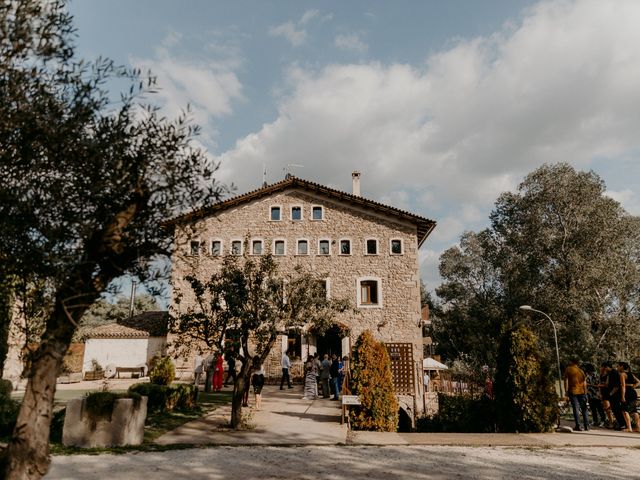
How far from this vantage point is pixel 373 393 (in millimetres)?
11609

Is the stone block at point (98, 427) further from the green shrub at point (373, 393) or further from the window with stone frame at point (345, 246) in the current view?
the window with stone frame at point (345, 246)

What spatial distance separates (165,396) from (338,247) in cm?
1296

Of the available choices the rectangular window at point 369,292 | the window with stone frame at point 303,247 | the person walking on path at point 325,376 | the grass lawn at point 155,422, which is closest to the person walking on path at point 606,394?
the person walking on path at point 325,376

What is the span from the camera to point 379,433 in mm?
11156

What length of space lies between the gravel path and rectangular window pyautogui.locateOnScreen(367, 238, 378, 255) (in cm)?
1523

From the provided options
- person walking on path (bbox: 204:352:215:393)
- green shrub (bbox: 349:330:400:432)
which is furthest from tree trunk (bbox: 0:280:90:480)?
person walking on path (bbox: 204:352:215:393)

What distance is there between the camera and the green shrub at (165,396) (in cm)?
1287

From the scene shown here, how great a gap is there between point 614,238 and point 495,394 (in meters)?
22.2

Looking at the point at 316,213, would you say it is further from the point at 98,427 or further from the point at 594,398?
the point at 98,427

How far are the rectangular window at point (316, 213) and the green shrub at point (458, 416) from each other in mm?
10723

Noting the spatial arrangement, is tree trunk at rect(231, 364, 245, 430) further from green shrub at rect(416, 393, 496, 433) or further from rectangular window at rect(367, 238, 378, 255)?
rectangular window at rect(367, 238, 378, 255)

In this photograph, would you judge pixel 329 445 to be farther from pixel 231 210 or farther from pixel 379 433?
pixel 231 210

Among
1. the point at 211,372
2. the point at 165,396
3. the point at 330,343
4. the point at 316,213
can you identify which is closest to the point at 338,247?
the point at 316,213

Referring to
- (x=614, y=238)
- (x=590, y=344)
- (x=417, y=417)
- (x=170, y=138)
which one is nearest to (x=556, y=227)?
(x=614, y=238)
